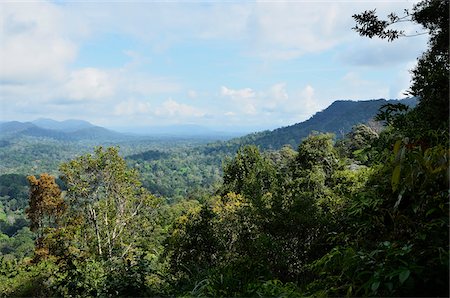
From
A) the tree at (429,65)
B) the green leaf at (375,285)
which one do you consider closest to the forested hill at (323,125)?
the tree at (429,65)

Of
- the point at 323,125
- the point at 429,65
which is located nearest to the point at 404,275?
the point at 429,65

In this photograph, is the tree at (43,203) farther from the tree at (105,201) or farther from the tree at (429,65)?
the tree at (429,65)

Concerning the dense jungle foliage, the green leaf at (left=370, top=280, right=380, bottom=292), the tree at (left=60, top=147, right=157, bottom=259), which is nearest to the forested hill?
the tree at (left=60, top=147, right=157, bottom=259)

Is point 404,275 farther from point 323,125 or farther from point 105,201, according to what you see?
point 323,125

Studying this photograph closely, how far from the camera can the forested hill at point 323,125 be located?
441 ft

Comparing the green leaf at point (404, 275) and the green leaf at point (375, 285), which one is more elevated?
the green leaf at point (404, 275)

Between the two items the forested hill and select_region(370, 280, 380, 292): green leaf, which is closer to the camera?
select_region(370, 280, 380, 292): green leaf

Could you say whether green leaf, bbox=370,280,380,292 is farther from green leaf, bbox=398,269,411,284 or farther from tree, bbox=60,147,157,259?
tree, bbox=60,147,157,259

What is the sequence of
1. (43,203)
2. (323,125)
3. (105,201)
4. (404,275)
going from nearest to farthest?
(404,275)
(105,201)
(43,203)
(323,125)

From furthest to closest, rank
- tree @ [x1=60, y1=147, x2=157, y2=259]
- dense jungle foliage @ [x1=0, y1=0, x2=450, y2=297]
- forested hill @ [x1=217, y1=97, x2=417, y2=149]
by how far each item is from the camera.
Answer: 1. forested hill @ [x1=217, y1=97, x2=417, y2=149]
2. tree @ [x1=60, y1=147, x2=157, y2=259]
3. dense jungle foliage @ [x1=0, y1=0, x2=450, y2=297]

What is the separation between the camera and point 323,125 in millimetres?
155625

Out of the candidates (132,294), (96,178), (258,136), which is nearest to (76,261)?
(132,294)

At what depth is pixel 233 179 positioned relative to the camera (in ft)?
73.0

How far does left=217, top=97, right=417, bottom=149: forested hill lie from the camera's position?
441 feet
